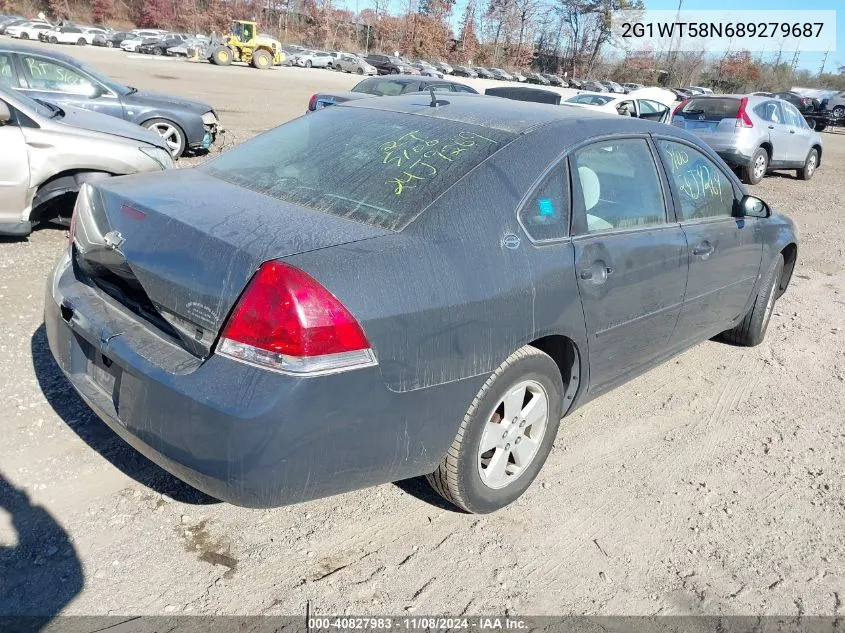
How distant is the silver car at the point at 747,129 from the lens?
12.7 metres

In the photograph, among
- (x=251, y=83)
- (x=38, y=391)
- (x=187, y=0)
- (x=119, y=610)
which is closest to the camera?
(x=119, y=610)

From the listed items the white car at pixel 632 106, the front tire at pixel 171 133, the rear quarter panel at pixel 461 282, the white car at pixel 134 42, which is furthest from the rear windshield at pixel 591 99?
the white car at pixel 134 42

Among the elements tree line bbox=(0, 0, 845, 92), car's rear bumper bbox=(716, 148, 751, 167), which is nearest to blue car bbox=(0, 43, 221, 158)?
car's rear bumper bbox=(716, 148, 751, 167)

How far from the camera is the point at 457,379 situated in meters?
2.52

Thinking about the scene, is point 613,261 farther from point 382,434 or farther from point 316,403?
point 316,403

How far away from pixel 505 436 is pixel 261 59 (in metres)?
44.3

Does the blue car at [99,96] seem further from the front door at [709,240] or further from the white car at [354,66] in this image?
the white car at [354,66]

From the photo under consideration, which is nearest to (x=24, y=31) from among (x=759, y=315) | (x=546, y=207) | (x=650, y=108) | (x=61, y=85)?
(x=61, y=85)

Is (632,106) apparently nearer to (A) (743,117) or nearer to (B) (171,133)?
(A) (743,117)

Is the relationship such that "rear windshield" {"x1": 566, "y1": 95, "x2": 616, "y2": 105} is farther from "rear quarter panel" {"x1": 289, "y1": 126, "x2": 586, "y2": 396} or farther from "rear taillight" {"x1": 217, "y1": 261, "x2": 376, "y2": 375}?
"rear taillight" {"x1": 217, "y1": 261, "x2": 376, "y2": 375}

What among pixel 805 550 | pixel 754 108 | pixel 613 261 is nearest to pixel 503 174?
pixel 613 261

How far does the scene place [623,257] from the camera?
3.24 metres

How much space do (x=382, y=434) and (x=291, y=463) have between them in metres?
0.33

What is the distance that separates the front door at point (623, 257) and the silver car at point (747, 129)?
10326mm
